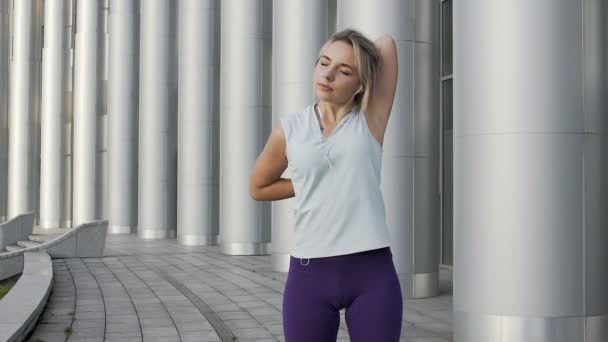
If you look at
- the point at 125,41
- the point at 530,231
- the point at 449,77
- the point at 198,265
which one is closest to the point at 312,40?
the point at 449,77

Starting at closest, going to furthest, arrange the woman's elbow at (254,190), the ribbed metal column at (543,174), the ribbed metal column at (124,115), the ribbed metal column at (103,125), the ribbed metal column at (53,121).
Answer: the woman's elbow at (254,190)
the ribbed metal column at (543,174)
the ribbed metal column at (124,115)
the ribbed metal column at (103,125)
the ribbed metal column at (53,121)

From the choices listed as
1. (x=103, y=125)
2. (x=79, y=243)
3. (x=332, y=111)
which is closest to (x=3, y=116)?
(x=103, y=125)

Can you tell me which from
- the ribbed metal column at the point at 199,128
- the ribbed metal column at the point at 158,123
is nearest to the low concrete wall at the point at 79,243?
the ribbed metal column at the point at 199,128

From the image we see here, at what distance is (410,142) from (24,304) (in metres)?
5.28

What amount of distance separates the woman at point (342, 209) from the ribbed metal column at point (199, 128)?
19.2m

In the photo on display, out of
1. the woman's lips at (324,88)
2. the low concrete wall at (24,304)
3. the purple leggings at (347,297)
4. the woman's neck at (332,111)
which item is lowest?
the low concrete wall at (24,304)

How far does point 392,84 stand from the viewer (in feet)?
8.21

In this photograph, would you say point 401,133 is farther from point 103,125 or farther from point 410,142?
point 103,125

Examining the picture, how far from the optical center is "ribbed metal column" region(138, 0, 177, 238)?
81.3 feet

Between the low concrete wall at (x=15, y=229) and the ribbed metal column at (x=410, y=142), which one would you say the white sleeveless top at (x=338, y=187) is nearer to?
the ribbed metal column at (x=410, y=142)

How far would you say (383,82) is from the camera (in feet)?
8.18

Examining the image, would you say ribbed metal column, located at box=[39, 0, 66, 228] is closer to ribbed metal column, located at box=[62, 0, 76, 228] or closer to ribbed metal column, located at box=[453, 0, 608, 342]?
ribbed metal column, located at box=[62, 0, 76, 228]

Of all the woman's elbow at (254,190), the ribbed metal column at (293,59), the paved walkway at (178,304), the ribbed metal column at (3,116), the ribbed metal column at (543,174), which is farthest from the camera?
the ribbed metal column at (3,116)

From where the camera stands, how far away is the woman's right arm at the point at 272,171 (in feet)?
8.12
